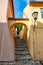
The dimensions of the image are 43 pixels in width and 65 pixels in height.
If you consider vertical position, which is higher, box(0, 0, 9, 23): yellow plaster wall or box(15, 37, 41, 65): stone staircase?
box(0, 0, 9, 23): yellow plaster wall

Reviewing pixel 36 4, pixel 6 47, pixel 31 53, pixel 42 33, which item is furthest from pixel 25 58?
pixel 36 4

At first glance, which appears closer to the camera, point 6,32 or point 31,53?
point 6,32

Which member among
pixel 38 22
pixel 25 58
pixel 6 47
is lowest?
pixel 25 58

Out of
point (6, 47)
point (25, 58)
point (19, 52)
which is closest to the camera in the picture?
point (6, 47)

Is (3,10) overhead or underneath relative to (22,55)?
overhead

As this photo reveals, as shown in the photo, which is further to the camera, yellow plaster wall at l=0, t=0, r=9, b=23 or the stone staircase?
yellow plaster wall at l=0, t=0, r=9, b=23

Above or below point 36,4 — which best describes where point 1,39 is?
below

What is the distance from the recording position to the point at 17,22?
15883 millimetres

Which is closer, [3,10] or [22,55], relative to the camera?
[3,10]

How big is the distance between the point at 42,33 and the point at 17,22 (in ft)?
8.95

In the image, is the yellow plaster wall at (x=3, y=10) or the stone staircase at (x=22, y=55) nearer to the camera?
the stone staircase at (x=22, y=55)

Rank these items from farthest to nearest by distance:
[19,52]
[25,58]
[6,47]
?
1. [19,52]
2. [25,58]
3. [6,47]

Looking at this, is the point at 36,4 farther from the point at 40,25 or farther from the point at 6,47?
the point at 6,47

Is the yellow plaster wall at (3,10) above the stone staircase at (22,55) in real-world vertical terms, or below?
above
